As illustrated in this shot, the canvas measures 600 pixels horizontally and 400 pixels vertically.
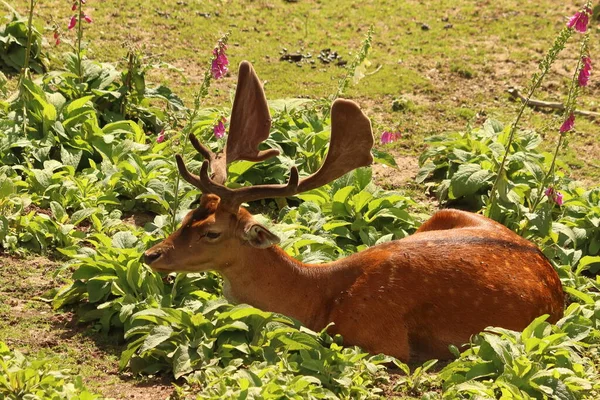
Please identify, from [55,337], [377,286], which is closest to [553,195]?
[377,286]

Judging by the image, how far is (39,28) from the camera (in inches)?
501

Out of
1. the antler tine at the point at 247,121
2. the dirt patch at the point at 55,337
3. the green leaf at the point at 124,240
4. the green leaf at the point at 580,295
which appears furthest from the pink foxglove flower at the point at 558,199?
the dirt patch at the point at 55,337

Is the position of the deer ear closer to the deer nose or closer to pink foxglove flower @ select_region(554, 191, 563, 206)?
the deer nose

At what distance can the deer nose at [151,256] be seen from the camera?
753 centimetres

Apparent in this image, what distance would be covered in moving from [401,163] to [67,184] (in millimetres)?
3850

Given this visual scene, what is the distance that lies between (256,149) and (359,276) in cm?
136

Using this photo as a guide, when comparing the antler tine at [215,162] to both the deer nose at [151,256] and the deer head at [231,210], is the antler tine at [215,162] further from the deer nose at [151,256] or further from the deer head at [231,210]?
the deer nose at [151,256]

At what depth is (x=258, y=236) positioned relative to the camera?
24.8ft

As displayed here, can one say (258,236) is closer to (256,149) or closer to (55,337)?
(256,149)

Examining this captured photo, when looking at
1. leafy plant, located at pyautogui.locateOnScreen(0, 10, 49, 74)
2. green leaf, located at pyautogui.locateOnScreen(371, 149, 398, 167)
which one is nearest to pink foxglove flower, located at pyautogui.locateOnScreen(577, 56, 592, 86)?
green leaf, located at pyautogui.locateOnScreen(371, 149, 398, 167)

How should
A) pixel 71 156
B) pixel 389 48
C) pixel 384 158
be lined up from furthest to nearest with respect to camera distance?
1. pixel 389 48
2. pixel 384 158
3. pixel 71 156

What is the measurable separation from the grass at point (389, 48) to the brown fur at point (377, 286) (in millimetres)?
3302

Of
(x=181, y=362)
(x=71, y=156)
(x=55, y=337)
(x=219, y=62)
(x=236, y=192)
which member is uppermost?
(x=219, y=62)

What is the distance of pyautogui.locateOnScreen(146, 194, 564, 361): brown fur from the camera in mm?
7656
